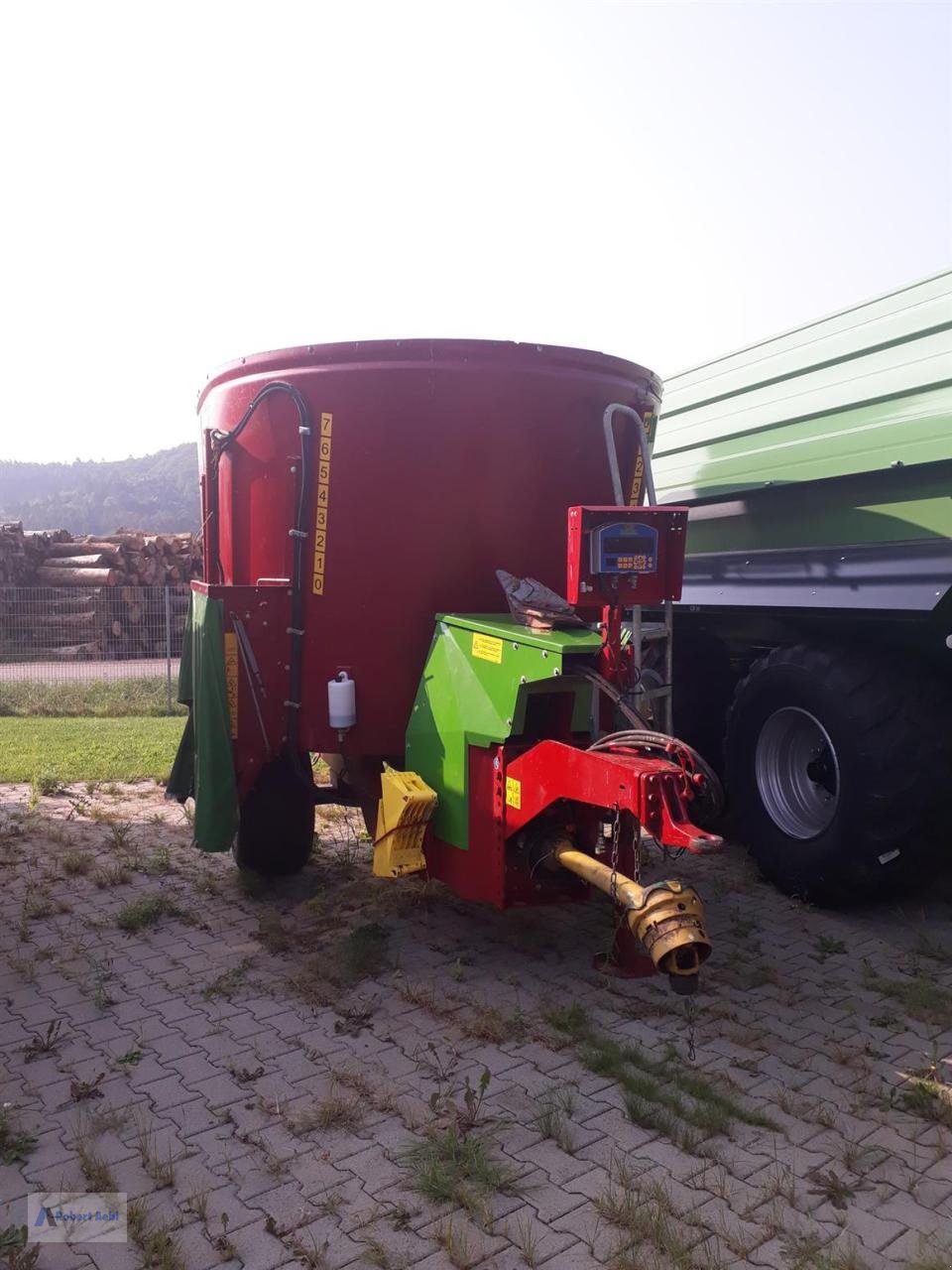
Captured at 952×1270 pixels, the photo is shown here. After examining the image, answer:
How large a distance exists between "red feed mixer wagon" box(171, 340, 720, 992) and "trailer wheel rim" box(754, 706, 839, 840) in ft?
2.93

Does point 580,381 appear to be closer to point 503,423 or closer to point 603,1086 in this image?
point 503,423

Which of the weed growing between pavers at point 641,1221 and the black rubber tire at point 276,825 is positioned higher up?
the black rubber tire at point 276,825

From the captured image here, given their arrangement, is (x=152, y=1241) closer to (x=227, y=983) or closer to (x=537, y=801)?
(x=227, y=983)

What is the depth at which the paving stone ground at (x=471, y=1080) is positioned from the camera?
2.54 m

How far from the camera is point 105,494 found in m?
66.2

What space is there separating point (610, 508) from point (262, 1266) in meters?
2.39


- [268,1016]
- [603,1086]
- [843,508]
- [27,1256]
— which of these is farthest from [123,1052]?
[843,508]

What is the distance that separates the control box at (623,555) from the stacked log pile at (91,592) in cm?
1363

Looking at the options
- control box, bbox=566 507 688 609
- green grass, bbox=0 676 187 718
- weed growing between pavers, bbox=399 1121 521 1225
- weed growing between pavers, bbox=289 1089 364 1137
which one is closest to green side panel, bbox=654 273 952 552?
control box, bbox=566 507 688 609

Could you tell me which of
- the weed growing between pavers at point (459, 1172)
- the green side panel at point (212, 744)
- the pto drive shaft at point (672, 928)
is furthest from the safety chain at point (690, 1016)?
the green side panel at point (212, 744)

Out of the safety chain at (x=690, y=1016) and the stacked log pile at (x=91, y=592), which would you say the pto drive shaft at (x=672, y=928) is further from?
the stacked log pile at (x=91, y=592)

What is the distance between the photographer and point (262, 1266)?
2430 mm

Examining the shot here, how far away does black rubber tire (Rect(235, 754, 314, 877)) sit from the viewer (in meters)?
5.04

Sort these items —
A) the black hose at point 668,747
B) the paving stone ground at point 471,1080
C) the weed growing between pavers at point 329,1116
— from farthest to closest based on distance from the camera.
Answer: the black hose at point 668,747
the weed growing between pavers at point 329,1116
the paving stone ground at point 471,1080
